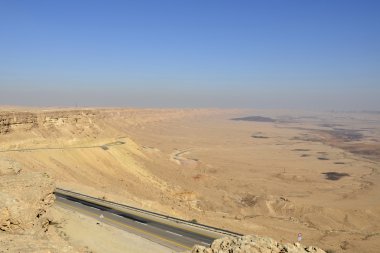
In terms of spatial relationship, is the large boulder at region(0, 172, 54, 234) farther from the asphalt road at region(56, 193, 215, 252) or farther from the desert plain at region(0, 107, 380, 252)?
the asphalt road at region(56, 193, 215, 252)

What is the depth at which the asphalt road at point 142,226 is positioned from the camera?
23.5 meters

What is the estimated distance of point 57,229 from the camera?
1931cm

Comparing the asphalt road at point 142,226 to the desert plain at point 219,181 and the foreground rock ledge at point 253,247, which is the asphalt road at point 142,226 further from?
the foreground rock ledge at point 253,247

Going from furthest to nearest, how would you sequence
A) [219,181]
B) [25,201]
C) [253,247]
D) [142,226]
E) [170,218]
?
[219,181] < [170,218] < [142,226] < [25,201] < [253,247]

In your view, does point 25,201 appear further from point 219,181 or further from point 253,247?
point 219,181

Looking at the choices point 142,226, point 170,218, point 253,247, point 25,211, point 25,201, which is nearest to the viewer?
point 253,247

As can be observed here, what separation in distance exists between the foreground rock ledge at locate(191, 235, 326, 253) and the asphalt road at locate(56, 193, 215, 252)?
13211mm

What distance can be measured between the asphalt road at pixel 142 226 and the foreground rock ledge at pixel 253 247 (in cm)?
1321

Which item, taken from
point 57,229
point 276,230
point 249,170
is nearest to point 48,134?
point 249,170

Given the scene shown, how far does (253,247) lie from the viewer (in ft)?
28.4

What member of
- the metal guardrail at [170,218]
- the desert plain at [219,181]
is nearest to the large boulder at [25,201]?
the desert plain at [219,181]

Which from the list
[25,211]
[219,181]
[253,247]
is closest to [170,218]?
[25,211]

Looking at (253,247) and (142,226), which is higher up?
(253,247)

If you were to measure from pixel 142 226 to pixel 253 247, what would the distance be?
62.9 feet
